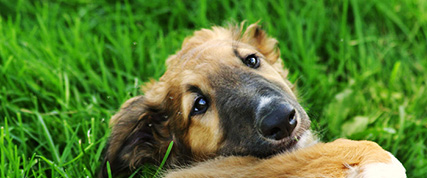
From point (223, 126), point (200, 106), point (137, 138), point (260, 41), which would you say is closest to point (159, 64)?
point (260, 41)

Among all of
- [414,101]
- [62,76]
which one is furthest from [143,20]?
[414,101]

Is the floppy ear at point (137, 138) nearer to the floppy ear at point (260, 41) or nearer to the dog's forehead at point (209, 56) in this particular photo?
the dog's forehead at point (209, 56)

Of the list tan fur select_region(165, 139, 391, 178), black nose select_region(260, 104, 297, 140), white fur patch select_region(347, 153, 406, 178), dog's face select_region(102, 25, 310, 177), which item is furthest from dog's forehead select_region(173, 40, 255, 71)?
white fur patch select_region(347, 153, 406, 178)

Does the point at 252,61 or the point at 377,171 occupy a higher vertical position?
the point at 252,61

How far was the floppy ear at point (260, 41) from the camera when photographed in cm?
409

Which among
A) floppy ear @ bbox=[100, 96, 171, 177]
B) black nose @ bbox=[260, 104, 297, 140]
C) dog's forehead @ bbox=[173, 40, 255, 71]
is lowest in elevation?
floppy ear @ bbox=[100, 96, 171, 177]

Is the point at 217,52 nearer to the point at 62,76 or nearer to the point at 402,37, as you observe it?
the point at 62,76

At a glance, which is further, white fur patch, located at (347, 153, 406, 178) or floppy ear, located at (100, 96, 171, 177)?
floppy ear, located at (100, 96, 171, 177)

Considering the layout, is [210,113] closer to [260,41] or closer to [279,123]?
[279,123]

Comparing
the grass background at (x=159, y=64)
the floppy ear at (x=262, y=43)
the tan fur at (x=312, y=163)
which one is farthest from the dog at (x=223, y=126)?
the grass background at (x=159, y=64)

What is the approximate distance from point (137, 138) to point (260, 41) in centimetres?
140

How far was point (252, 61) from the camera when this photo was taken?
11.6 feet

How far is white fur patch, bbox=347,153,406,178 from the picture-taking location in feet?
7.81

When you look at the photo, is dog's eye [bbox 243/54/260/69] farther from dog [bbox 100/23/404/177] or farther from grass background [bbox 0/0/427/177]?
grass background [bbox 0/0/427/177]
